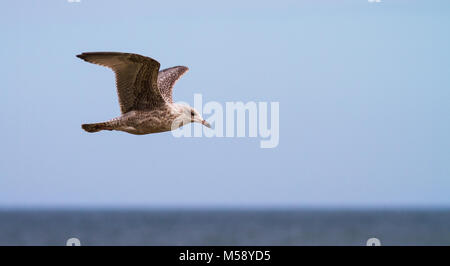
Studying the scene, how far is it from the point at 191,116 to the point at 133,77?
1.00m

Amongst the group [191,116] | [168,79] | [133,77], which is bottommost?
[191,116]

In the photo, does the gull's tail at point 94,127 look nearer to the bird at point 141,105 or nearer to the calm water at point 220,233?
the bird at point 141,105

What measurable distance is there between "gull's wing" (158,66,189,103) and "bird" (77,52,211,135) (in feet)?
1.73

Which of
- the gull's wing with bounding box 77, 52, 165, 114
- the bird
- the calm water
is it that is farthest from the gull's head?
the calm water

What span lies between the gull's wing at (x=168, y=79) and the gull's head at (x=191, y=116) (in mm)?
432

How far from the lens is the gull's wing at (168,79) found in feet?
36.0

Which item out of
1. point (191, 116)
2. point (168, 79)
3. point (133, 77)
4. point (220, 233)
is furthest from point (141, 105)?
point (220, 233)

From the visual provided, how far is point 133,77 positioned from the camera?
9.88 meters

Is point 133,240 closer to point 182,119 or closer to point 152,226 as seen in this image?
point 152,226

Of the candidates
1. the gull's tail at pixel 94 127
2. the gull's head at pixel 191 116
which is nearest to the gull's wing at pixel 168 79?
the gull's head at pixel 191 116

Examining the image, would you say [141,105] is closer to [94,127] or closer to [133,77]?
[133,77]

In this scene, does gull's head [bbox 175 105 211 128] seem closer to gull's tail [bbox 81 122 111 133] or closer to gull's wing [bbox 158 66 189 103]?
gull's wing [bbox 158 66 189 103]

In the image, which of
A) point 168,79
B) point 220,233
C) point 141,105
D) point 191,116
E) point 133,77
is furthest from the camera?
point 220,233
